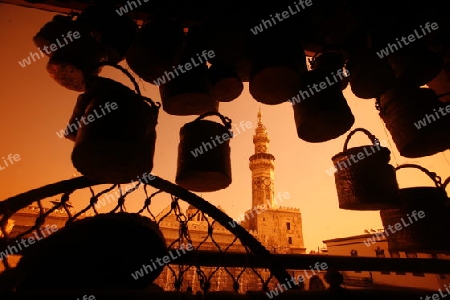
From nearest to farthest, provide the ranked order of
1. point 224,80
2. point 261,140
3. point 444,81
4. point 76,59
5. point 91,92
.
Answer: point 91,92 → point 76,59 → point 224,80 → point 444,81 → point 261,140

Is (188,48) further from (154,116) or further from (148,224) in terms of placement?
(148,224)

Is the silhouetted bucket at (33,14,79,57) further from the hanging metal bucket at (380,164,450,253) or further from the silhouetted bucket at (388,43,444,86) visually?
the hanging metal bucket at (380,164,450,253)

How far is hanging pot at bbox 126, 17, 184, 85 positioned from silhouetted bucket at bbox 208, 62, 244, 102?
0.30m

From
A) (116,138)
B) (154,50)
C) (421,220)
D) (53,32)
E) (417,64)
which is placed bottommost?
(421,220)

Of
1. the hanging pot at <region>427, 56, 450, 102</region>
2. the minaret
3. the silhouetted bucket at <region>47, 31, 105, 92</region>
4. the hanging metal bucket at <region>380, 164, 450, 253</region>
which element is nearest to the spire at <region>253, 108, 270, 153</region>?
the minaret

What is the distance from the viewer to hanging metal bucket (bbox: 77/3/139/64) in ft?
5.32

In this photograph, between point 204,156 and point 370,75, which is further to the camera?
point 370,75

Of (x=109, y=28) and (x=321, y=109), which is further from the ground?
(x=109, y=28)

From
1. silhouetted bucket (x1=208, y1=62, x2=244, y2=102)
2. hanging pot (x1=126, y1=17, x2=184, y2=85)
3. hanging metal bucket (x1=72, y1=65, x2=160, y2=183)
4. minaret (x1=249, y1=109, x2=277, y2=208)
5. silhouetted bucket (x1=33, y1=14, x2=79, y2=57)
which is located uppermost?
silhouetted bucket (x1=33, y1=14, x2=79, y2=57)

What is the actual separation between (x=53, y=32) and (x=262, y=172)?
1218 inches

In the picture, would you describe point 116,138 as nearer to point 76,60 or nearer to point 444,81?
point 76,60

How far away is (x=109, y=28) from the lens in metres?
1.71

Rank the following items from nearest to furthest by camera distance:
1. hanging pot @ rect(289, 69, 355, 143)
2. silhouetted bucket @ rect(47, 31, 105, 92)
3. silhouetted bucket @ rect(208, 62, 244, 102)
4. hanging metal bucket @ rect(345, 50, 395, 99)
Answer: silhouetted bucket @ rect(47, 31, 105, 92) → hanging pot @ rect(289, 69, 355, 143) → hanging metal bucket @ rect(345, 50, 395, 99) → silhouetted bucket @ rect(208, 62, 244, 102)

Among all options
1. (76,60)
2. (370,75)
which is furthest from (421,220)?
(76,60)
